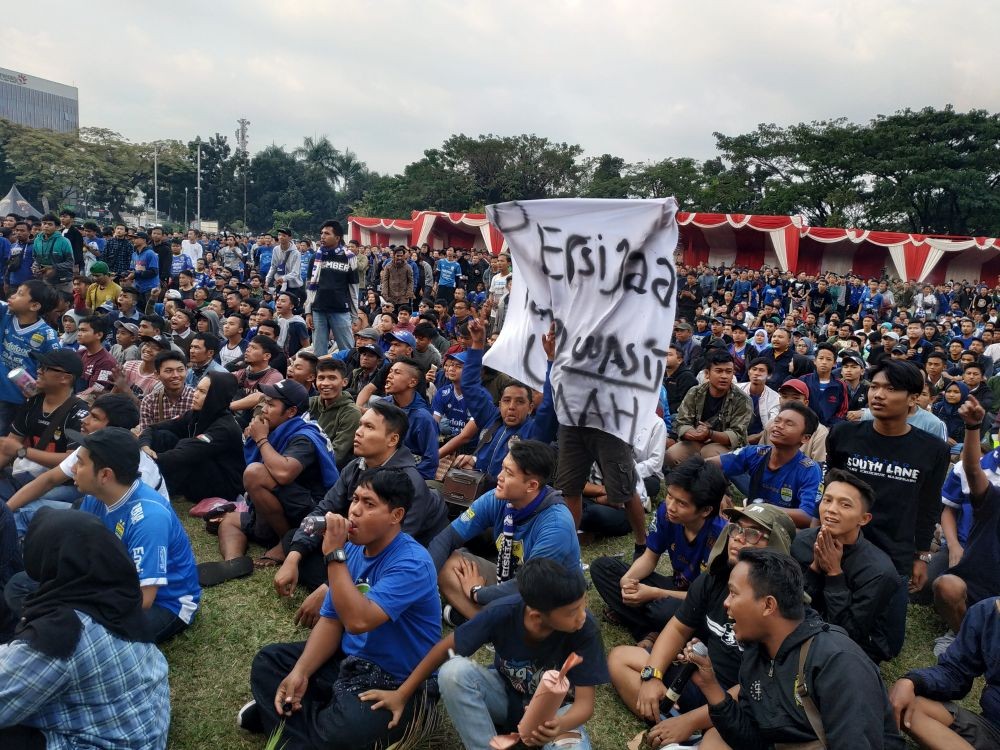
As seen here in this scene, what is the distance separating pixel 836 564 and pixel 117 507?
3.54 m

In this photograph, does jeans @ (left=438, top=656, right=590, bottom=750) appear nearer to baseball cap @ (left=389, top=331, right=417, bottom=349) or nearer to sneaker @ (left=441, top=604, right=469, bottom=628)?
sneaker @ (left=441, top=604, right=469, bottom=628)

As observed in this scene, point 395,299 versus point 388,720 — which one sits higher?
point 395,299

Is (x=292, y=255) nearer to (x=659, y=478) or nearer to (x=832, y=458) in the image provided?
(x=659, y=478)

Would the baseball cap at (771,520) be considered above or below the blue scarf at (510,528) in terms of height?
above

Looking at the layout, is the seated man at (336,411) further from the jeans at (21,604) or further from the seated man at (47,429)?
the jeans at (21,604)

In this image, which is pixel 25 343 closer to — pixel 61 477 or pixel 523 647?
pixel 61 477

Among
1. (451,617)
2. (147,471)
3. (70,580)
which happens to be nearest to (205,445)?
(147,471)

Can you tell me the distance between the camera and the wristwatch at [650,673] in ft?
11.6

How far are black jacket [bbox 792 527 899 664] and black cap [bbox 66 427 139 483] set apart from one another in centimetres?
334

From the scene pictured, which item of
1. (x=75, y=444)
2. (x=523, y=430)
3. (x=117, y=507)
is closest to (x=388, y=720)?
(x=117, y=507)

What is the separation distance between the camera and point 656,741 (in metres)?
3.32

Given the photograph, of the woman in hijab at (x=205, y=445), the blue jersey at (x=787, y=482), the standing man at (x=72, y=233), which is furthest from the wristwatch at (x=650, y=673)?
the standing man at (x=72, y=233)

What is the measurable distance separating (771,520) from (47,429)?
4811 millimetres

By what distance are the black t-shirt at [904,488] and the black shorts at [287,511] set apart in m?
3.53
